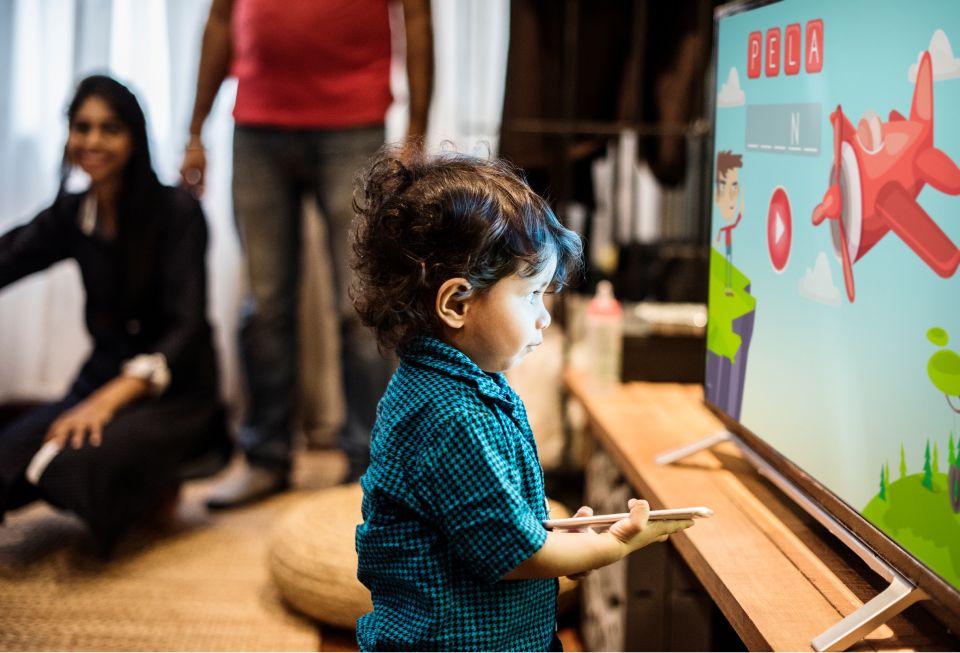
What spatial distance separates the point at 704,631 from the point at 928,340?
2.58 ft

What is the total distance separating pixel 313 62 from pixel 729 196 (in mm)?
1325

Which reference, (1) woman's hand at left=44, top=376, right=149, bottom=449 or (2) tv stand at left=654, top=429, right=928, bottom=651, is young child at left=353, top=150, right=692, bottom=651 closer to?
(2) tv stand at left=654, top=429, right=928, bottom=651

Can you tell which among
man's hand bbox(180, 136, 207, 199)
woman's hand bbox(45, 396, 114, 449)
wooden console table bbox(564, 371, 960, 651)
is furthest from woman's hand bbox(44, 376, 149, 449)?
wooden console table bbox(564, 371, 960, 651)

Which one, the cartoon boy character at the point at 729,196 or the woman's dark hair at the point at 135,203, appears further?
the woman's dark hair at the point at 135,203

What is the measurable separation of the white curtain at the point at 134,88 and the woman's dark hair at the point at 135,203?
2.07 feet

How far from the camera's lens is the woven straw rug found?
6.10ft

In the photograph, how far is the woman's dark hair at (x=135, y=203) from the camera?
2.31m

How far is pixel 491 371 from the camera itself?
1.07 metres

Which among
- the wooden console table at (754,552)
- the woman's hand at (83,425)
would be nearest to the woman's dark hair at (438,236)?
the wooden console table at (754,552)

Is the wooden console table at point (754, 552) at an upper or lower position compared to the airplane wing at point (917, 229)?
lower

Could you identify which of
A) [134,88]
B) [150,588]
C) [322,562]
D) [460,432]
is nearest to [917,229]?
[460,432]

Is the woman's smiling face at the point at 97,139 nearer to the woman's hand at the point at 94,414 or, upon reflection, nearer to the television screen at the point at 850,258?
the woman's hand at the point at 94,414

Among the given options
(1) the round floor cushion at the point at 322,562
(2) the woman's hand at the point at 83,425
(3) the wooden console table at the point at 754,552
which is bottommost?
(1) the round floor cushion at the point at 322,562

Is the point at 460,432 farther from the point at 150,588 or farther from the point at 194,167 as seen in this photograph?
the point at 194,167
